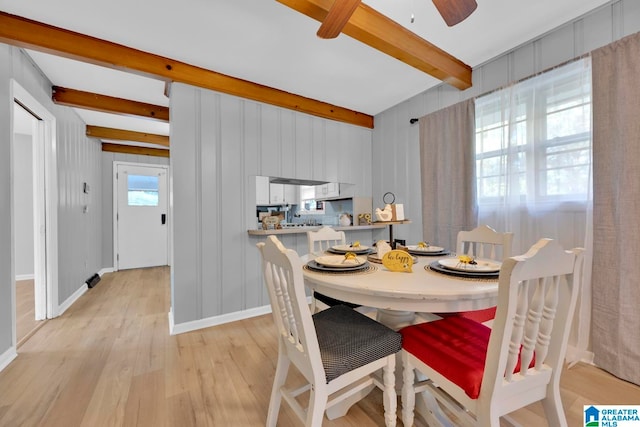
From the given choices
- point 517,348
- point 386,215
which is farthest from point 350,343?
point 386,215

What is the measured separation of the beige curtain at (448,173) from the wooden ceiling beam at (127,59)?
1448mm

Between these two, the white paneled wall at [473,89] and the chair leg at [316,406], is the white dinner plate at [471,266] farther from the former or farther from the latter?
the white paneled wall at [473,89]

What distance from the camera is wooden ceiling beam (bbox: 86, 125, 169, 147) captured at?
4086 mm

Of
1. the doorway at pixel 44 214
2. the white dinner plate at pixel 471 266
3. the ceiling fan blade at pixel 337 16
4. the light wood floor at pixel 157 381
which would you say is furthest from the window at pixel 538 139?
the doorway at pixel 44 214

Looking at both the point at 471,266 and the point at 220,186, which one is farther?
the point at 220,186

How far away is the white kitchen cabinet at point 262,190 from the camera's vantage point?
2949 mm

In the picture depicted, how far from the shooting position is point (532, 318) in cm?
90

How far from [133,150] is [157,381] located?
4.69 meters

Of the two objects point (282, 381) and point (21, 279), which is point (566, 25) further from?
point (21, 279)

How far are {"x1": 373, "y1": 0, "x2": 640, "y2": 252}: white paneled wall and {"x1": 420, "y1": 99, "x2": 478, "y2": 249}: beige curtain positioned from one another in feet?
0.51

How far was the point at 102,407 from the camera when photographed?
4.83 feet

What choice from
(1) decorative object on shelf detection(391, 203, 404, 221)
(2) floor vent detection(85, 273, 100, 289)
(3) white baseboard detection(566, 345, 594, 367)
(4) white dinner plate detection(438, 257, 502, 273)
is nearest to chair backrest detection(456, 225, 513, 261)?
(4) white dinner plate detection(438, 257, 502, 273)

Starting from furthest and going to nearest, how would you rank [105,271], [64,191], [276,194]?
[105,271] → [276,194] → [64,191]

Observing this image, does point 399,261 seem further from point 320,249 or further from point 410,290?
point 320,249
